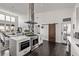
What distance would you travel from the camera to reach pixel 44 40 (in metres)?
1.81

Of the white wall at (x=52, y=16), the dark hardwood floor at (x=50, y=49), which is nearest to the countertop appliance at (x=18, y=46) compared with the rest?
the dark hardwood floor at (x=50, y=49)

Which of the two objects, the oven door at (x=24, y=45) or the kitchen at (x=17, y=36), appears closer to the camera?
the kitchen at (x=17, y=36)

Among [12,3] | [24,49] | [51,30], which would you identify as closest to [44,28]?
[51,30]

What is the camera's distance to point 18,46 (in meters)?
1.58

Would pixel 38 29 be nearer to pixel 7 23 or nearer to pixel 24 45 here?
pixel 24 45

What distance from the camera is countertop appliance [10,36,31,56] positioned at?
5.04ft

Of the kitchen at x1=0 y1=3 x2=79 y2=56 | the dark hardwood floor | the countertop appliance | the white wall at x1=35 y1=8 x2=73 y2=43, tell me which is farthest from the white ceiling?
the dark hardwood floor

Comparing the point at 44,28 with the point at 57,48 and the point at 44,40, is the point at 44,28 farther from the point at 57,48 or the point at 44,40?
the point at 57,48

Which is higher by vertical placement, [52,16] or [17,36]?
[52,16]

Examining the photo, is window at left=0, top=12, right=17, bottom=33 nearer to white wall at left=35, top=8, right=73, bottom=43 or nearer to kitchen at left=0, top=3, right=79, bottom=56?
kitchen at left=0, top=3, right=79, bottom=56

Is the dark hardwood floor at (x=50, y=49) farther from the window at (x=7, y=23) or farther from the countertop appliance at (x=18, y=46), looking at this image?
the window at (x=7, y=23)

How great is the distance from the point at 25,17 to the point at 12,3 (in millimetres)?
427

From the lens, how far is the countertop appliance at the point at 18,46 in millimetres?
1535

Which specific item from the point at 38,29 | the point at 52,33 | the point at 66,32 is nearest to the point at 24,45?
the point at 38,29
